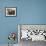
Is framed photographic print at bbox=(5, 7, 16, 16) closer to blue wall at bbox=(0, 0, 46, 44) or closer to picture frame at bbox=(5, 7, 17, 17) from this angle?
picture frame at bbox=(5, 7, 17, 17)

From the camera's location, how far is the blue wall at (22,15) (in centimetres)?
458

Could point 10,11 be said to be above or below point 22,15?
above

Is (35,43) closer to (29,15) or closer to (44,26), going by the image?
(44,26)

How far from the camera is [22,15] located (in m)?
4.61

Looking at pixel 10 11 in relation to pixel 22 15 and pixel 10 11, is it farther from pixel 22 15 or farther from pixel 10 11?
pixel 22 15

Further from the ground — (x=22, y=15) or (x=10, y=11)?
(x=10, y=11)

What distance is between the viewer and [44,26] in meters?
4.54

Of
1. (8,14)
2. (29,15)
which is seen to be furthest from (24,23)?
(8,14)

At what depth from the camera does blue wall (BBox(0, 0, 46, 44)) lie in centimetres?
458

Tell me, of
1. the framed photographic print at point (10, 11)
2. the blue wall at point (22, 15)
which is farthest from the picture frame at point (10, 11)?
the blue wall at point (22, 15)

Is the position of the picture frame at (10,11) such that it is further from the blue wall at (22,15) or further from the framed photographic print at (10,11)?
the blue wall at (22,15)

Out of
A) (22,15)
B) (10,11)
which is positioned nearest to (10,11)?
(10,11)

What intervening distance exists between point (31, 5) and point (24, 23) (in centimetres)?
70

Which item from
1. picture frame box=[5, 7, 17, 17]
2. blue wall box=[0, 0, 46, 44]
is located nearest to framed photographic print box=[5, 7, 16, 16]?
picture frame box=[5, 7, 17, 17]
